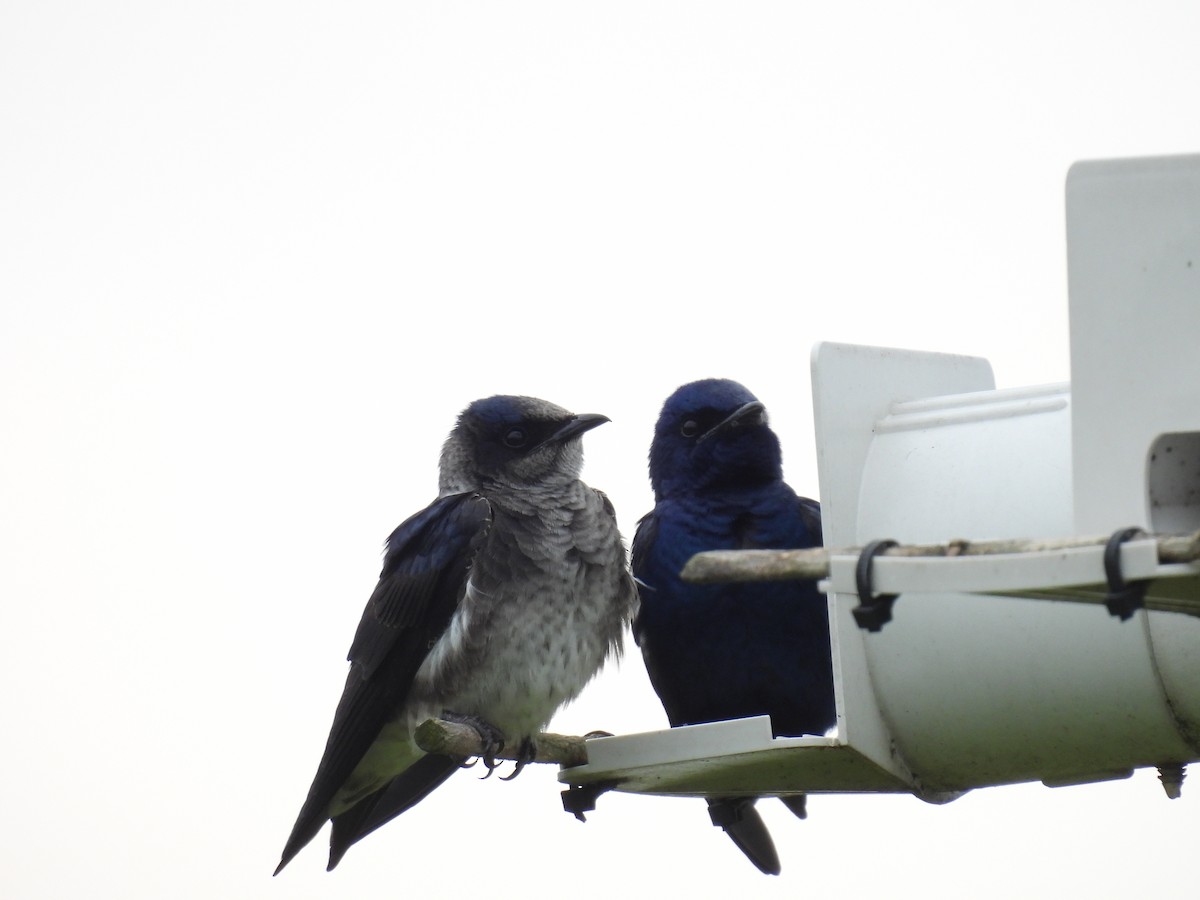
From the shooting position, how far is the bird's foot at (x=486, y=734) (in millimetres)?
5605

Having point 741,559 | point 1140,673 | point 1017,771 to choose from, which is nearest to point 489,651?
point 1017,771

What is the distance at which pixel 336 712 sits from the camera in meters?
5.95

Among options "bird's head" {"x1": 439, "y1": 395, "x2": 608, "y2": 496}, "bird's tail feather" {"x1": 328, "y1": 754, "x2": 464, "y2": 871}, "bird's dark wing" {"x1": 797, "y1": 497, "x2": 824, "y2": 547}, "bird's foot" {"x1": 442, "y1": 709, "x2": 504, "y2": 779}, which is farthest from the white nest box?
"bird's head" {"x1": 439, "y1": 395, "x2": 608, "y2": 496}

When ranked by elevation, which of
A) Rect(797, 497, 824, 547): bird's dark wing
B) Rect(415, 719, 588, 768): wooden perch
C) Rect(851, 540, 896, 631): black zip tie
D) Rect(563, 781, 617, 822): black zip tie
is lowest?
Rect(563, 781, 617, 822): black zip tie

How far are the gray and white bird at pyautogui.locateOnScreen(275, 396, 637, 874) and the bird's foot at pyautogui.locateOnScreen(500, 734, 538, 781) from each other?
0.04ft

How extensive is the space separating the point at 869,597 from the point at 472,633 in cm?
267

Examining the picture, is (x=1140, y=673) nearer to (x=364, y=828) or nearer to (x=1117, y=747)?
(x=1117, y=747)

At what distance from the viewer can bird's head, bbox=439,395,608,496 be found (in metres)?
6.20

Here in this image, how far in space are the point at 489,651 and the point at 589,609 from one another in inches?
14.1

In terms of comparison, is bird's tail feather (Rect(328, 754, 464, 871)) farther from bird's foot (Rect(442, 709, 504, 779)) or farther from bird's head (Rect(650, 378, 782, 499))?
bird's head (Rect(650, 378, 782, 499))

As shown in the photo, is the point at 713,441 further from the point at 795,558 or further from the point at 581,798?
the point at 795,558

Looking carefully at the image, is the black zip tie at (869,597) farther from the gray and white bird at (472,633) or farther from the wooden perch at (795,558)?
the gray and white bird at (472,633)

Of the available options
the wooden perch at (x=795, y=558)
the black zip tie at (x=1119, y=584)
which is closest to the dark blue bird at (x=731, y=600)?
the wooden perch at (x=795, y=558)

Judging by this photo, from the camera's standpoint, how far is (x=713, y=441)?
5.93 metres
